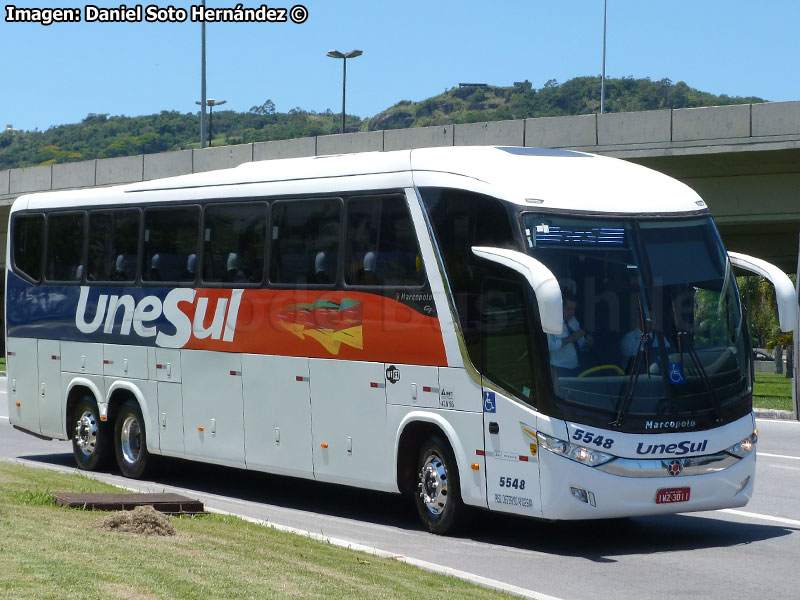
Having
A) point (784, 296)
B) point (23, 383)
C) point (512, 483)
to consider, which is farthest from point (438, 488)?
point (23, 383)

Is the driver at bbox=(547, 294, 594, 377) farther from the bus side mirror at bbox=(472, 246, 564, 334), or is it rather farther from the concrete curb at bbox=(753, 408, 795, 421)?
the concrete curb at bbox=(753, 408, 795, 421)

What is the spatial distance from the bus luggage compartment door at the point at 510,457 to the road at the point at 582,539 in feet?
1.48

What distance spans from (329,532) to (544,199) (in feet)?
12.5

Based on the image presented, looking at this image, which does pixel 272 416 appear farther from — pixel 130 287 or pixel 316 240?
pixel 130 287

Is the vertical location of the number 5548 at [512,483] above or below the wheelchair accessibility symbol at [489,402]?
below

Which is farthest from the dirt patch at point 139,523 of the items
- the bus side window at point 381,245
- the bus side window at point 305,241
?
the bus side window at point 305,241

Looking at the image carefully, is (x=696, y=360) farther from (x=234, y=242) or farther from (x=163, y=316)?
(x=163, y=316)

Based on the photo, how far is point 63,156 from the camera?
11612cm

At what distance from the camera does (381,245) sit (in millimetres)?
12922

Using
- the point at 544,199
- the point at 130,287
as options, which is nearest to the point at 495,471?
the point at 544,199

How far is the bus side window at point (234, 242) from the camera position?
577 inches

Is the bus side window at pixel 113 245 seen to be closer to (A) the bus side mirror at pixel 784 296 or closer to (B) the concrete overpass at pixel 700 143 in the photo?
(A) the bus side mirror at pixel 784 296

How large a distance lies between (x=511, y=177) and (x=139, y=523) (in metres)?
4.56

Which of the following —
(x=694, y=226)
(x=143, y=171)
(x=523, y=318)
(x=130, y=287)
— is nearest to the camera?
(x=523, y=318)
